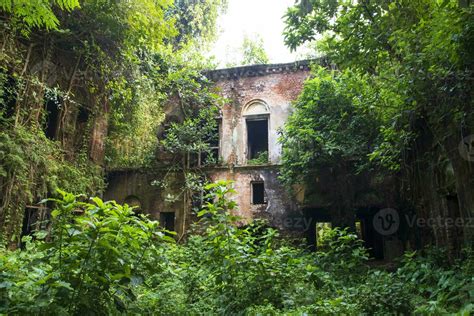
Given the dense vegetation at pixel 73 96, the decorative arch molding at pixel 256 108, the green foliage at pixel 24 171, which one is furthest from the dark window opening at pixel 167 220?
the green foliage at pixel 24 171

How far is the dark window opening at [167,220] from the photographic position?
50.3 feet

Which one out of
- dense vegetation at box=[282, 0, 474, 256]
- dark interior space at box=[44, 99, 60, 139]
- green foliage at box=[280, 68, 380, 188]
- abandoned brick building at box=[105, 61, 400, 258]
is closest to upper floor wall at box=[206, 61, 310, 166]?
abandoned brick building at box=[105, 61, 400, 258]

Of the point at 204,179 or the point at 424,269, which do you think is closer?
the point at 424,269

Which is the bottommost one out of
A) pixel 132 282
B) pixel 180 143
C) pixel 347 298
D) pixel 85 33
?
pixel 347 298

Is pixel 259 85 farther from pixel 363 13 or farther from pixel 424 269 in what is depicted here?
pixel 424 269

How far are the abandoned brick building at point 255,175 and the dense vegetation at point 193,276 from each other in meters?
6.31

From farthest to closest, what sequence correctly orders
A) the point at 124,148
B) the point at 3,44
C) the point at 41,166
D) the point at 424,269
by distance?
the point at 124,148 < the point at 41,166 < the point at 3,44 < the point at 424,269

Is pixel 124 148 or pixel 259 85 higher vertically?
pixel 259 85

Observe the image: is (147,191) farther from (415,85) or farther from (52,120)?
(415,85)

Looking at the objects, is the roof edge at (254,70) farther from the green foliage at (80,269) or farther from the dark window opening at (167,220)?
the green foliage at (80,269)

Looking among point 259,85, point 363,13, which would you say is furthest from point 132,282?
point 259,85

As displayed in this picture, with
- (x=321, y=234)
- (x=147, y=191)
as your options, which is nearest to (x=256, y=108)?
(x=147, y=191)

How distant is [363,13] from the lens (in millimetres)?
7477

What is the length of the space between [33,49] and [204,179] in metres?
7.75
